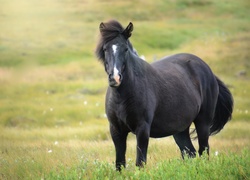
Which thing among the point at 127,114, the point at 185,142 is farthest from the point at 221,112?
the point at 127,114

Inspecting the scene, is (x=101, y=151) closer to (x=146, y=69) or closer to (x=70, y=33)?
(x=146, y=69)

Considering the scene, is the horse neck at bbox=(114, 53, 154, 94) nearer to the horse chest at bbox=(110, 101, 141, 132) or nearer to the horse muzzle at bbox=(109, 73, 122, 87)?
the horse chest at bbox=(110, 101, 141, 132)

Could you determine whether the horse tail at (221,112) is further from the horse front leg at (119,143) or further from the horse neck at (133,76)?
the horse front leg at (119,143)

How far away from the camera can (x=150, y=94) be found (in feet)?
27.0

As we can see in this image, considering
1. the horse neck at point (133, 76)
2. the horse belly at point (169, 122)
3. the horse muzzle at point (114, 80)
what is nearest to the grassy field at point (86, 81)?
the horse belly at point (169, 122)

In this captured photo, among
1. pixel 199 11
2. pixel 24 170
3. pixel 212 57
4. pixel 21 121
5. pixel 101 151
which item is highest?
pixel 24 170

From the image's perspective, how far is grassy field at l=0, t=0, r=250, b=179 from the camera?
26.1 feet

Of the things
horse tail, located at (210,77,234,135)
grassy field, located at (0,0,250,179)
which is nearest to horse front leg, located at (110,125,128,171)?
grassy field, located at (0,0,250,179)

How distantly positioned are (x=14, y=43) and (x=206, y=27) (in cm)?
2759

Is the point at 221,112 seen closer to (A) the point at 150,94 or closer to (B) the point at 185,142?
(B) the point at 185,142

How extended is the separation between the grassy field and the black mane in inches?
22.6

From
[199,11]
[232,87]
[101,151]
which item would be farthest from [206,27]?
[101,151]

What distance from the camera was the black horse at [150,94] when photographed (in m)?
7.70

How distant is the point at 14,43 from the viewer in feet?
169
